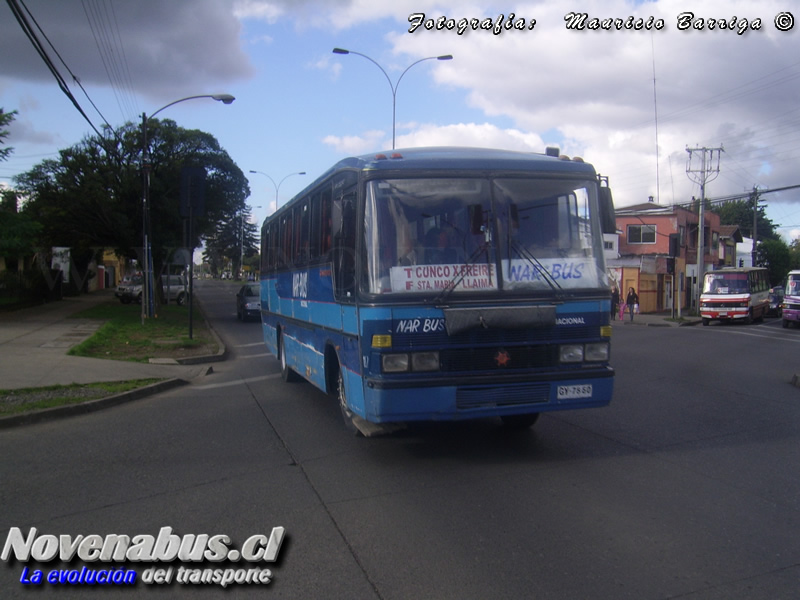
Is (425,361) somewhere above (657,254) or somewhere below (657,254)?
below

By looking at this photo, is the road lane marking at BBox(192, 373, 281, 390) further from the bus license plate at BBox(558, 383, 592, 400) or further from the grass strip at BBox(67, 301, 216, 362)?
the bus license plate at BBox(558, 383, 592, 400)

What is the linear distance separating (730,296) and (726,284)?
91 centimetres

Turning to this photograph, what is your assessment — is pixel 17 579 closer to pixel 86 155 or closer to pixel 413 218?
pixel 413 218

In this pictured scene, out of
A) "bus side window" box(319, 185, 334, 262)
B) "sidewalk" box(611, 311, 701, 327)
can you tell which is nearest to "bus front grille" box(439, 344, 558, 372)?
"bus side window" box(319, 185, 334, 262)

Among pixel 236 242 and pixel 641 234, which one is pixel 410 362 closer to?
pixel 641 234

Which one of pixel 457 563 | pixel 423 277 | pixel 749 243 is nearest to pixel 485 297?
pixel 423 277

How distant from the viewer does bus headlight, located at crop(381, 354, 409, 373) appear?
248 inches

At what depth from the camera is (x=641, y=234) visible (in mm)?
50500

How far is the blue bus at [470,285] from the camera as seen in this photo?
634cm

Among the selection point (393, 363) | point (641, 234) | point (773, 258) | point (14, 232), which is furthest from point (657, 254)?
point (393, 363)

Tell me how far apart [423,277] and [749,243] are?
87.4 metres

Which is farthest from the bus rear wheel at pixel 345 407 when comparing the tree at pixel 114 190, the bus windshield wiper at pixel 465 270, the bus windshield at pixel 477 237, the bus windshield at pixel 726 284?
the bus windshield at pixel 726 284

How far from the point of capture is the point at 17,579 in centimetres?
439

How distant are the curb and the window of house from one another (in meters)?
44.6
